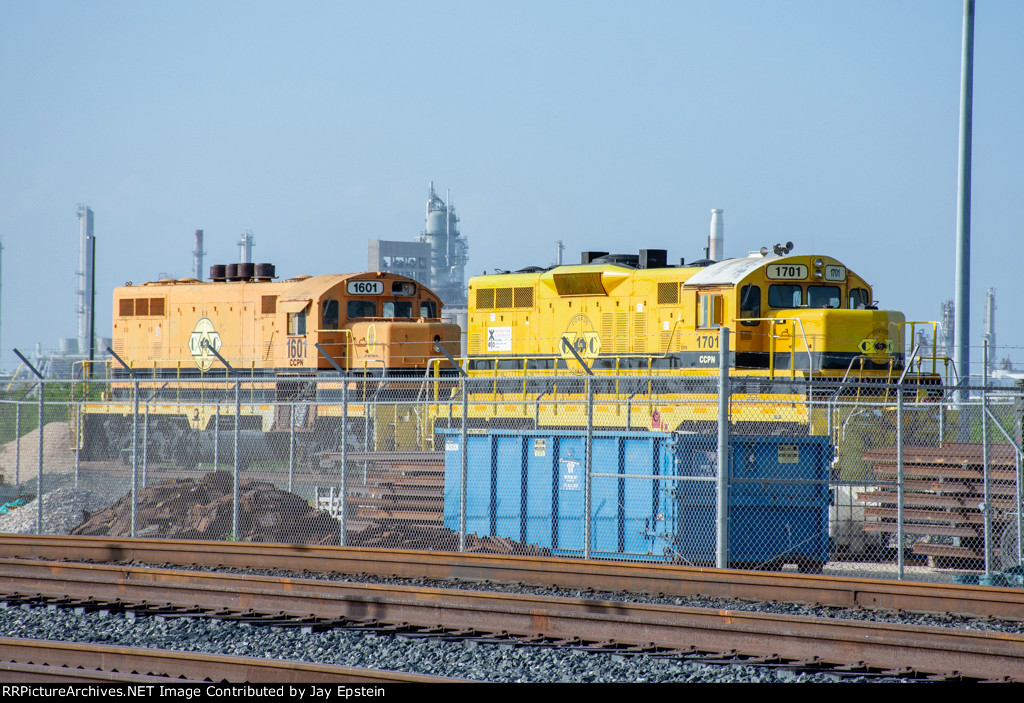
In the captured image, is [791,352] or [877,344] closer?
[791,352]

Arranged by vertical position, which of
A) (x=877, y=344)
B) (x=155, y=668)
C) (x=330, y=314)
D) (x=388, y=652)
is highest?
(x=330, y=314)

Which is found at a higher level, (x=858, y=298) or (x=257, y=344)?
(x=858, y=298)

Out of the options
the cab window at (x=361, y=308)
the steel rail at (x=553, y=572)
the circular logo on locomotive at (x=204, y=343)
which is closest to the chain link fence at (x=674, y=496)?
the steel rail at (x=553, y=572)

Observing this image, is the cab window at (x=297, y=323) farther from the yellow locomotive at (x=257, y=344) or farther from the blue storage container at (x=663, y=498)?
the blue storage container at (x=663, y=498)

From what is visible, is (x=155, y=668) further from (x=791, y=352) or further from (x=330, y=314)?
(x=330, y=314)

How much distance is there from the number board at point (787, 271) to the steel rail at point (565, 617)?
37.7ft

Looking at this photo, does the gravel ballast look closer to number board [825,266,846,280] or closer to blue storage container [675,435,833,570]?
blue storage container [675,435,833,570]

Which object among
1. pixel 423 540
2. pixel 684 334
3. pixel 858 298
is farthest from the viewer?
pixel 858 298

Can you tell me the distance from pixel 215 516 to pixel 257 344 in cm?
1285

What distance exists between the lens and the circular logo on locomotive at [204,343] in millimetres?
29000

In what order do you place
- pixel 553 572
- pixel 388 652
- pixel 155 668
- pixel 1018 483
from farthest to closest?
pixel 1018 483 → pixel 553 572 → pixel 388 652 → pixel 155 668

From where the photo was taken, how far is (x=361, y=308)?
27.5 metres

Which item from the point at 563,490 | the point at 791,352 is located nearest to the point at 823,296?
the point at 791,352
